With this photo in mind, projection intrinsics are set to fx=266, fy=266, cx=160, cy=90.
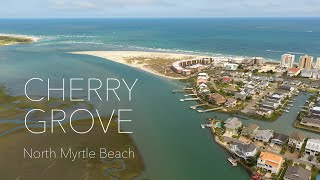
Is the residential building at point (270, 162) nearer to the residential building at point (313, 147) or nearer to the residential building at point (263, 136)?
the residential building at point (313, 147)

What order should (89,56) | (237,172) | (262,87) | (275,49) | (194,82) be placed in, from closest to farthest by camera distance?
(237,172) < (262,87) < (194,82) < (89,56) < (275,49)

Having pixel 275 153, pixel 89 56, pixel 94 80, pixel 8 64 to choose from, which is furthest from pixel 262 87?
pixel 8 64

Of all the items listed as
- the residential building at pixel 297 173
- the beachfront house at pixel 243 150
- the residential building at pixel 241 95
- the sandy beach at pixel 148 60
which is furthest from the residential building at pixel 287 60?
the residential building at pixel 297 173

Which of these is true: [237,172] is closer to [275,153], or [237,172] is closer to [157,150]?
[275,153]

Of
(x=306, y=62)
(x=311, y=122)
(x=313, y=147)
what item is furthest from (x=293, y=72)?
(x=313, y=147)

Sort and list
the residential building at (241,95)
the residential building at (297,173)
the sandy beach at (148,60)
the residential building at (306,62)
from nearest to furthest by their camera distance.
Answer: the residential building at (297,173) → the residential building at (241,95) → the sandy beach at (148,60) → the residential building at (306,62)

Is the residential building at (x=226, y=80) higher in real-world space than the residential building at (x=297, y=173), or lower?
higher
